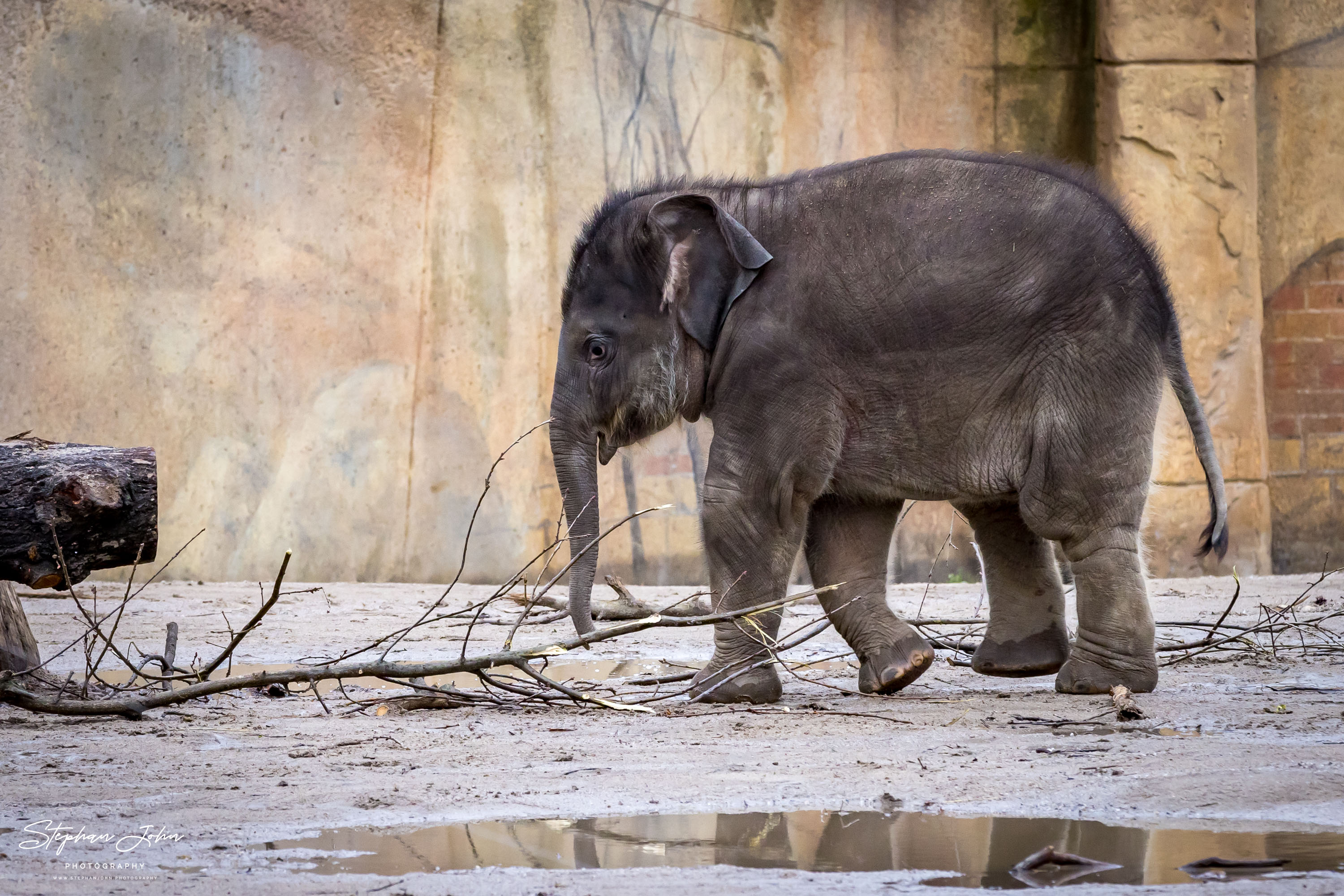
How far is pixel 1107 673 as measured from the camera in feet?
15.2

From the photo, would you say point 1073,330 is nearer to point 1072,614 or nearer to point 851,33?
point 1072,614

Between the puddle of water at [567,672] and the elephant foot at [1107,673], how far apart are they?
3.15ft

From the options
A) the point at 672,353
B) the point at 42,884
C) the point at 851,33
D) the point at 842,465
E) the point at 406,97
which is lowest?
the point at 42,884

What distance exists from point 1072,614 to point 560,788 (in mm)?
5064

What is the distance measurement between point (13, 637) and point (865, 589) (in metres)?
2.91

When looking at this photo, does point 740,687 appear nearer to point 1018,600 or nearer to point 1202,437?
point 1018,600

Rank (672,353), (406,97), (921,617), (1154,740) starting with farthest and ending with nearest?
(406,97) < (921,617) < (672,353) < (1154,740)

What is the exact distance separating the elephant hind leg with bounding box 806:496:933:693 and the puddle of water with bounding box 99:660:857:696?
0.95ft

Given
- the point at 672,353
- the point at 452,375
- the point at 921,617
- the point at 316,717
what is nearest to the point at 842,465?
the point at 672,353

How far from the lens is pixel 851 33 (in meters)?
11.1

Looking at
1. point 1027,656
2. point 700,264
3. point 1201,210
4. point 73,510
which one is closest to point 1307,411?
point 1201,210

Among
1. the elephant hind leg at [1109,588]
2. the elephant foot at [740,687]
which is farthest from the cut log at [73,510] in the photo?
the elephant hind leg at [1109,588]

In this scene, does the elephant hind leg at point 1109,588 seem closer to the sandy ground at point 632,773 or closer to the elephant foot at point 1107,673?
the elephant foot at point 1107,673

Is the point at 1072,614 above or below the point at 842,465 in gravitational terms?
below
